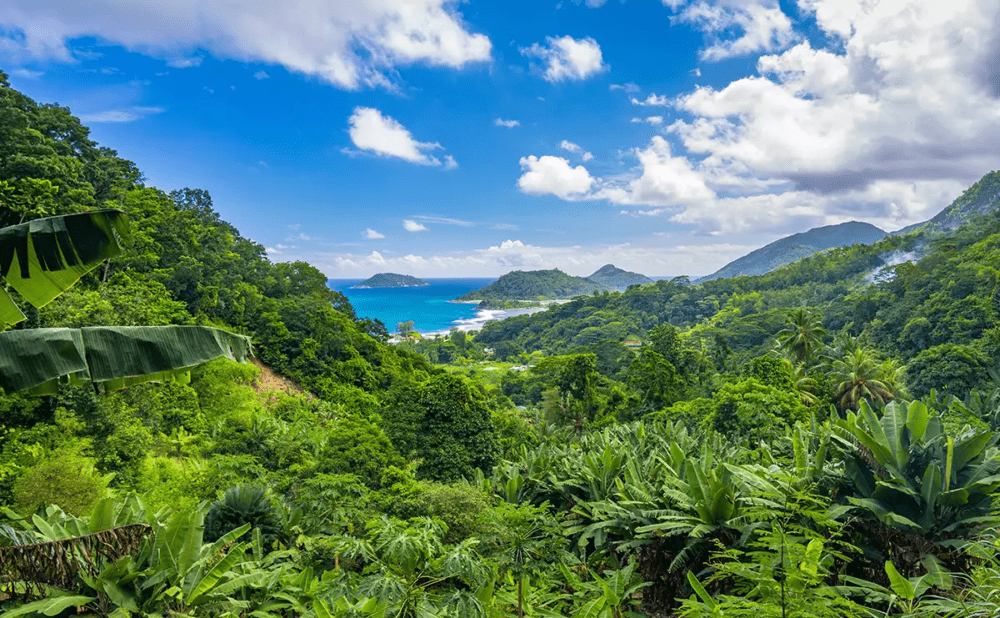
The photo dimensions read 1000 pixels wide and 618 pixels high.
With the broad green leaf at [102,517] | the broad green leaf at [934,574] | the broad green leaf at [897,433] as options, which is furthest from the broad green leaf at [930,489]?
the broad green leaf at [102,517]

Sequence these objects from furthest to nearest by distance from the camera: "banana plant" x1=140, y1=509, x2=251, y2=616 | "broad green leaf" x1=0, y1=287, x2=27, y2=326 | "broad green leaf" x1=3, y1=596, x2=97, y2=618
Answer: "banana plant" x1=140, y1=509, x2=251, y2=616 < "broad green leaf" x1=3, y1=596, x2=97, y2=618 < "broad green leaf" x1=0, y1=287, x2=27, y2=326

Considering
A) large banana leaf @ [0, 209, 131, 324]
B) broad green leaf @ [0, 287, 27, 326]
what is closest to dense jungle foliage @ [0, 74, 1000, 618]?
broad green leaf @ [0, 287, 27, 326]

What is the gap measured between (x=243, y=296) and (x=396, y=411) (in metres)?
21.6

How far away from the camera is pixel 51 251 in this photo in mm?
3971

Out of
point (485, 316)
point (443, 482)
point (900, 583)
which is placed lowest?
point (485, 316)

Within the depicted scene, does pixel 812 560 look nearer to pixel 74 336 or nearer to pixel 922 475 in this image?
pixel 922 475

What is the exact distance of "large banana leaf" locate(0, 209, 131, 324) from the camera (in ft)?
12.6

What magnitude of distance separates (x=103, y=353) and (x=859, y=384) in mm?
29156

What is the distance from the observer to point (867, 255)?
9212 centimetres

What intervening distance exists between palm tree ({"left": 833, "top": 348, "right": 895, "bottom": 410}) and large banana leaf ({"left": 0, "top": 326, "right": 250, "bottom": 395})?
2794cm

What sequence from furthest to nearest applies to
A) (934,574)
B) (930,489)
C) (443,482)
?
(443,482) < (930,489) < (934,574)

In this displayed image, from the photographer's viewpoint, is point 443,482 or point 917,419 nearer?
A: point 917,419

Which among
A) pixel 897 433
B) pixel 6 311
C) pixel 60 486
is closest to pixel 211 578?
pixel 6 311

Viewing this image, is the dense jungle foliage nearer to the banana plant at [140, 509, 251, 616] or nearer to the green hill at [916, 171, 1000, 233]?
the banana plant at [140, 509, 251, 616]
